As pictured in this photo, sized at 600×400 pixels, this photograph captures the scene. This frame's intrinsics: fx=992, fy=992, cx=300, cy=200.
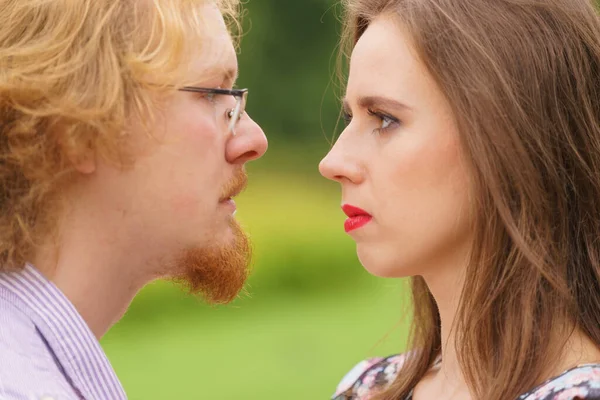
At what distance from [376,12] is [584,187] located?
765 mm

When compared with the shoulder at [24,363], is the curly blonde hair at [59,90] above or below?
above

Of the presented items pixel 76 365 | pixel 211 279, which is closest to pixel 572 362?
pixel 211 279

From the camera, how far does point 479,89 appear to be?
2576 millimetres

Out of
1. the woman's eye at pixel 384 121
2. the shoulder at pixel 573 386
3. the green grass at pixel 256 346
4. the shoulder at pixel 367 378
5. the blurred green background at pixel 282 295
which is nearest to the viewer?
the shoulder at pixel 573 386

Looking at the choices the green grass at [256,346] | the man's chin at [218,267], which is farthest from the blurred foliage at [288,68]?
the man's chin at [218,267]

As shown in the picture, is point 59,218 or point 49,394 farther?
point 59,218

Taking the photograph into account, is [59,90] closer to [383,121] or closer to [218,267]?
[218,267]

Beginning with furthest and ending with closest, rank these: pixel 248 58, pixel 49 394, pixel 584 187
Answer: pixel 248 58 → pixel 584 187 → pixel 49 394

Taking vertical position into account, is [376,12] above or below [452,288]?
above

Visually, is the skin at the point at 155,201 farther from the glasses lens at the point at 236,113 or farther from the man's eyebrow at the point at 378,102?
the man's eyebrow at the point at 378,102

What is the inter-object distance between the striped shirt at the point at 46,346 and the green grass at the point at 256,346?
449cm

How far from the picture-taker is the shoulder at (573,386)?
2402 millimetres

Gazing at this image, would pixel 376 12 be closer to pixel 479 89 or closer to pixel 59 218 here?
pixel 479 89

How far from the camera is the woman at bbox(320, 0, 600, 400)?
2.59 m
